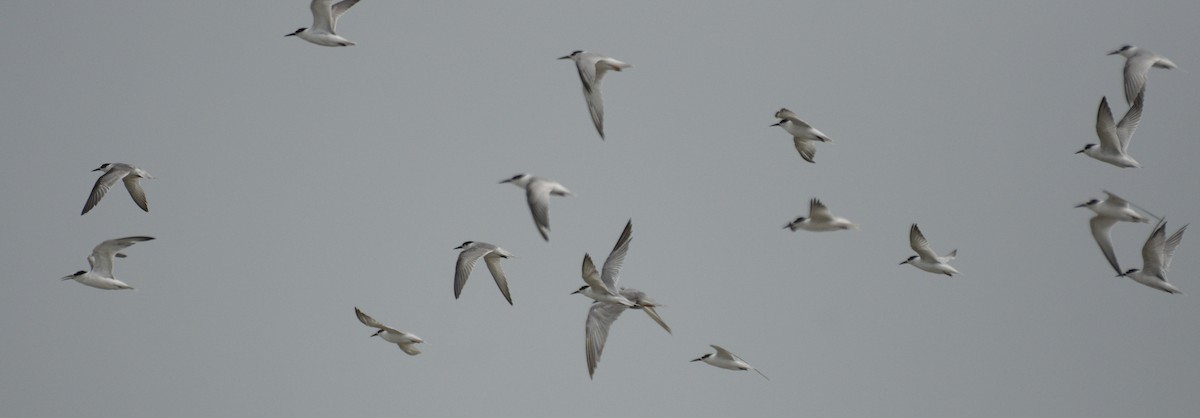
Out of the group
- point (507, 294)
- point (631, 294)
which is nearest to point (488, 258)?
point (507, 294)

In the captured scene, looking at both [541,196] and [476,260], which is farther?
[476,260]

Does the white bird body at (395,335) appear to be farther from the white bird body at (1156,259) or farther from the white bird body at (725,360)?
the white bird body at (1156,259)

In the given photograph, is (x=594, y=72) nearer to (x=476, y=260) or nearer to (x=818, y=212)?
(x=818, y=212)

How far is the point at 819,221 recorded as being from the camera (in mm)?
23938

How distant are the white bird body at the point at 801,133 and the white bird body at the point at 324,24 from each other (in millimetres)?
7963

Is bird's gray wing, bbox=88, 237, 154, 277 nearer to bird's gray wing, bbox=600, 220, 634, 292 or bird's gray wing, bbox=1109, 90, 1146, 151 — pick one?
bird's gray wing, bbox=600, 220, 634, 292

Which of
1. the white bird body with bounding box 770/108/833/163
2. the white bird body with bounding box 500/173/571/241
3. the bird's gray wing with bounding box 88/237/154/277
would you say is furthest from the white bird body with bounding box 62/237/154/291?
the white bird body with bounding box 770/108/833/163

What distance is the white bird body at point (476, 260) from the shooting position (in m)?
27.0

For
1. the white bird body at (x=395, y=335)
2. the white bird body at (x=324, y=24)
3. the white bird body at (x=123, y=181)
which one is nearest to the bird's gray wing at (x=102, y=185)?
the white bird body at (x=123, y=181)

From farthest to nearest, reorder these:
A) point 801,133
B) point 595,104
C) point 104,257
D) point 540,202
Answer: point 801,133 → point 104,257 → point 595,104 → point 540,202

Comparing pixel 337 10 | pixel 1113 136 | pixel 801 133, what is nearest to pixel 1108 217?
pixel 1113 136

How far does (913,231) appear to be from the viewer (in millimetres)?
25469

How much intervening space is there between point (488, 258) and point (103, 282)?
685 centimetres

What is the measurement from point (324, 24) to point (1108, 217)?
14298 mm
